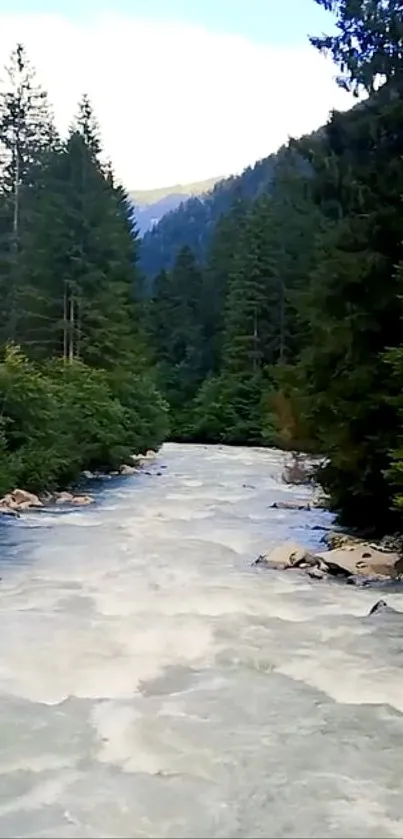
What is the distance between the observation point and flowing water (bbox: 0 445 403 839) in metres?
5.30

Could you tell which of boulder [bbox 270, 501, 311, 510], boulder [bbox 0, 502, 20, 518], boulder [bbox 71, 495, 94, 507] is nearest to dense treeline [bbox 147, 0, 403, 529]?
boulder [bbox 270, 501, 311, 510]

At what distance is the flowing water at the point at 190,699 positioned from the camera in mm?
5297

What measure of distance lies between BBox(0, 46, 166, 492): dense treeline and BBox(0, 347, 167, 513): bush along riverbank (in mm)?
36

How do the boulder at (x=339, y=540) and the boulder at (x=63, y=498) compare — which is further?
the boulder at (x=63, y=498)

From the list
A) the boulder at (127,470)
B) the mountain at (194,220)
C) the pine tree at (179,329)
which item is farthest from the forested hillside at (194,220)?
the boulder at (127,470)

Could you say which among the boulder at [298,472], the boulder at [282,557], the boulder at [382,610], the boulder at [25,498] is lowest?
the boulder at [298,472]

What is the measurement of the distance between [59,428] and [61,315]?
934 centimetres

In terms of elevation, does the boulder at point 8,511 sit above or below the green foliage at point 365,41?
below

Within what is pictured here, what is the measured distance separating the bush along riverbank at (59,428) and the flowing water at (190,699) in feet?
15.1

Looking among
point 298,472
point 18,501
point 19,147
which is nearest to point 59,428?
point 18,501

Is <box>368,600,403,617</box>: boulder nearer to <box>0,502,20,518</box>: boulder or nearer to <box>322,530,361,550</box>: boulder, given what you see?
<box>322,530,361,550</box>: boulder

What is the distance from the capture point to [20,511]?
16.9 meters

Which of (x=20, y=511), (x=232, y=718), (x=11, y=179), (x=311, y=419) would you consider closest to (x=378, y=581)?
(x=311, y=419)

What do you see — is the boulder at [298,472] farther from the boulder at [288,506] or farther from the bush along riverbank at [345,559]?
the bush along riverbank at [345,559]
